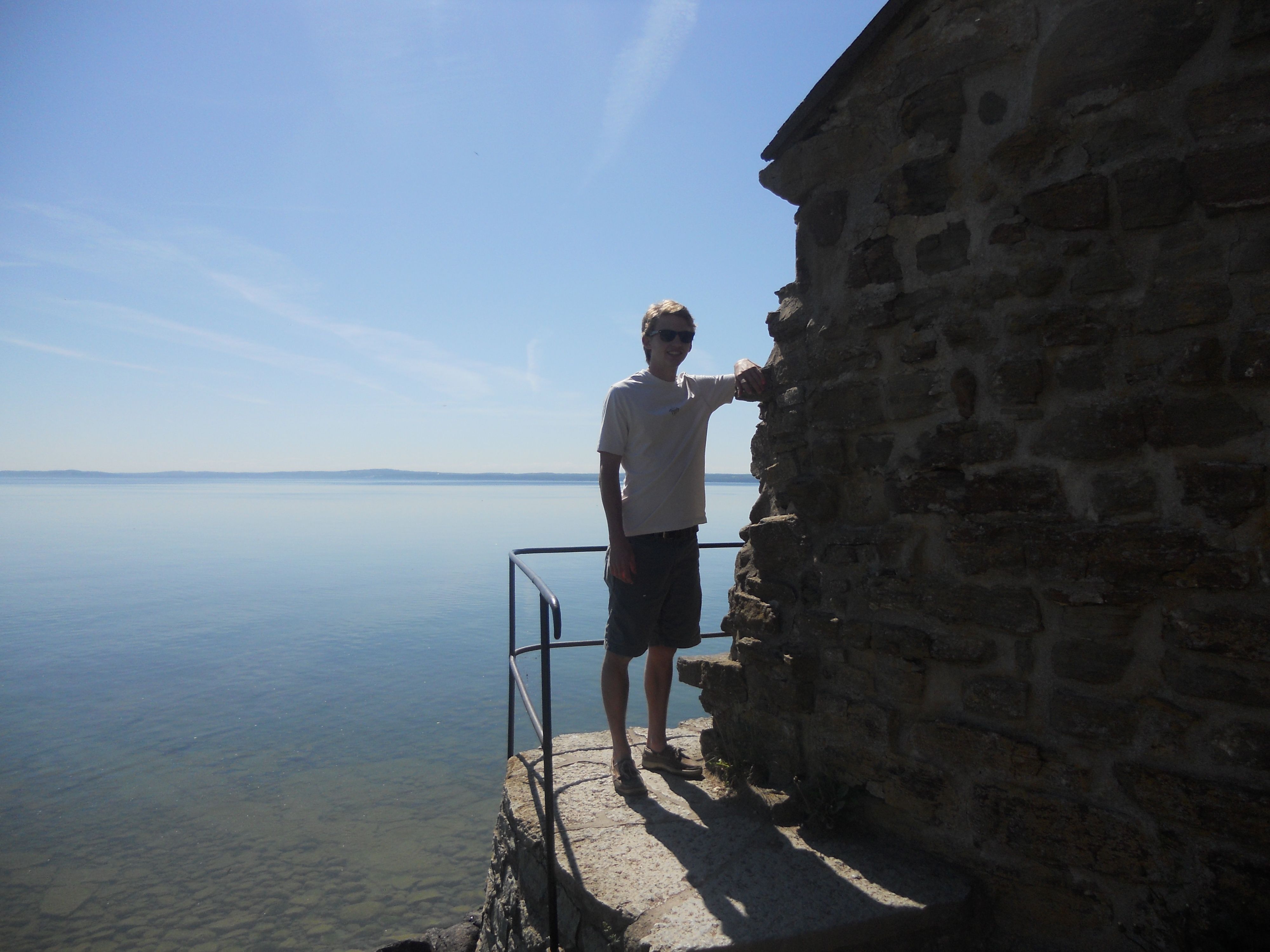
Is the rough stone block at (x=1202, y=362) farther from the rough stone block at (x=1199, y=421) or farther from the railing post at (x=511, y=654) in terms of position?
the railing post at (x=511, y=654)

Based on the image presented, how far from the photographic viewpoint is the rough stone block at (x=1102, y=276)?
1813 mm

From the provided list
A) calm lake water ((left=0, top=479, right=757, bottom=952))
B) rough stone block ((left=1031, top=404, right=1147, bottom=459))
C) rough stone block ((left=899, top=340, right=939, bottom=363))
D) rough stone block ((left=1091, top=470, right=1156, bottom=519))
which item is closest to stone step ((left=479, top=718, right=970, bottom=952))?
rough stone block ((left=1091, top=470, right=1156, bottom=519))

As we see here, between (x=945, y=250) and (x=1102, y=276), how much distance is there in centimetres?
43

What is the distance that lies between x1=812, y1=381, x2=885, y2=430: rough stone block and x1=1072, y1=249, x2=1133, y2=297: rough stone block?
61 cm

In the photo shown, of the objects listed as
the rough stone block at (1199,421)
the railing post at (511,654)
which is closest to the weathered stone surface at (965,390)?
the rough stone block at (1199,421)

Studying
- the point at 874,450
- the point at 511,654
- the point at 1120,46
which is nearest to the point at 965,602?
the point at 874,450

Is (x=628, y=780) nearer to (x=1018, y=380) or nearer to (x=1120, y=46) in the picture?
(x=1018, y=380)

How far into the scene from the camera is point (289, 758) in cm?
712

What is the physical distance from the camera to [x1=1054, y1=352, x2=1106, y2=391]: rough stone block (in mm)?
1850

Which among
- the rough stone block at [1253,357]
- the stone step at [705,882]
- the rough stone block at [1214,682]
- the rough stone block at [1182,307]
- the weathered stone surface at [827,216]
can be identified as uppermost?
the weathered stone surface at [827,216]

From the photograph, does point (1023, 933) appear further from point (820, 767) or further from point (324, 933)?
point (324, 933)

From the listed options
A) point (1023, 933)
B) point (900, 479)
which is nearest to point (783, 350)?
point (900, 479)

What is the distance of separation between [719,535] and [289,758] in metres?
12.1

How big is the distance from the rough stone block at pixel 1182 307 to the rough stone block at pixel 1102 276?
0.07 meters
